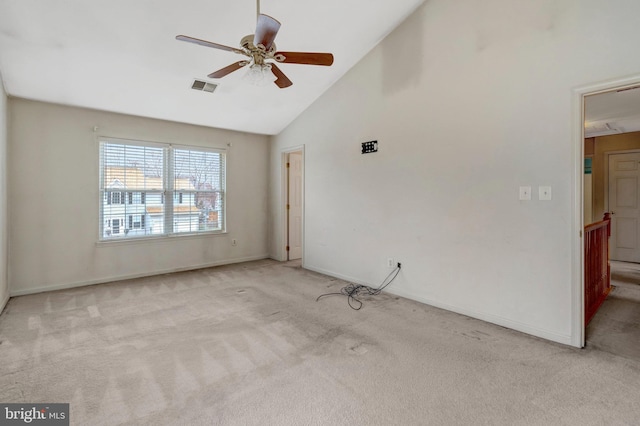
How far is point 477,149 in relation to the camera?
3.06m

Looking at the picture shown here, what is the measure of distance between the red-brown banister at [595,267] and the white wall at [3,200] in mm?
6070

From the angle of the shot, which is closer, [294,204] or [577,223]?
[577,223]

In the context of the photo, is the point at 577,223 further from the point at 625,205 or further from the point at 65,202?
the point at 65,202

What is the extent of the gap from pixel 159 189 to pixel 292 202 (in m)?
2.31

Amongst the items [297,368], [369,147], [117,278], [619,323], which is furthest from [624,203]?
[117,278]

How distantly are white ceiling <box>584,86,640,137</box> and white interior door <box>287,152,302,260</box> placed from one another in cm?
429

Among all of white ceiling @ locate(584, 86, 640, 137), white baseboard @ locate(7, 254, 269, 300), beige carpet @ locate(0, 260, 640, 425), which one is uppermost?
white ceiling @ locate(584, 86, 640, 137)

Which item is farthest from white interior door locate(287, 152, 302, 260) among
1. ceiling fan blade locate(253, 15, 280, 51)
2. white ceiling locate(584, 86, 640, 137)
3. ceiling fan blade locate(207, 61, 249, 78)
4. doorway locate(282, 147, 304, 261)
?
white ceiling locate(584, 86, 640, 137)

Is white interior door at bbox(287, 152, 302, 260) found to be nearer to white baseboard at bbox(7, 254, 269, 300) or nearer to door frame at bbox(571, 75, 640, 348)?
white baseboard at bbox(7, 254, 269, 300)

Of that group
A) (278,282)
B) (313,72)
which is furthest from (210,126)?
(278,282)

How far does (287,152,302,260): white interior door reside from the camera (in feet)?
19.5

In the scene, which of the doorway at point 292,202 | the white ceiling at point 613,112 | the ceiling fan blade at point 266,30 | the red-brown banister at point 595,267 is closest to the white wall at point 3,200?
the ceiling fan blade at point 266,30
